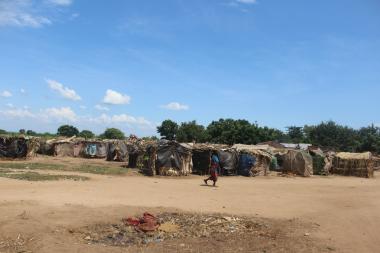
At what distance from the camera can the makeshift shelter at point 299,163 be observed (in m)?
36.4

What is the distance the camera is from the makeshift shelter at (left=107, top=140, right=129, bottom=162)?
142ft

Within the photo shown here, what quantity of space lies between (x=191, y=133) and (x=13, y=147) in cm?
4085

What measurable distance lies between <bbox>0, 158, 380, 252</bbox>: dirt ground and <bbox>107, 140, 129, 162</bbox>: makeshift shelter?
68.5 feet

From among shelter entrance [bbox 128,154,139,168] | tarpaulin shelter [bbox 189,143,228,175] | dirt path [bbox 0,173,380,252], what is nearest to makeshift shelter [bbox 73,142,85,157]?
shelter entrance [bbox 128,154,139,168]

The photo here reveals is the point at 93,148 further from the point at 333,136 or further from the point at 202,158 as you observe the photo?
the point at 333,136

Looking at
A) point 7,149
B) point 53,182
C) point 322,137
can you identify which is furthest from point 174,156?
point 322,137

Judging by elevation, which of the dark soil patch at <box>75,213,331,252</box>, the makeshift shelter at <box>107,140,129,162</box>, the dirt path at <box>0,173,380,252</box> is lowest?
the dark soil patch at <box>75,213,331,252</box>

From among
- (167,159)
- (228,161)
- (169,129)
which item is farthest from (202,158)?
(169,129)

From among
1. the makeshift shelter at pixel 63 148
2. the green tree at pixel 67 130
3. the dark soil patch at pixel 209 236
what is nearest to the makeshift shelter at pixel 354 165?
the makeshift shelter at pixel 63 148

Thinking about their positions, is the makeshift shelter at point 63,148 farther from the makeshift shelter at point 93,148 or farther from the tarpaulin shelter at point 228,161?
the tarpaulin shelter at point 228,161

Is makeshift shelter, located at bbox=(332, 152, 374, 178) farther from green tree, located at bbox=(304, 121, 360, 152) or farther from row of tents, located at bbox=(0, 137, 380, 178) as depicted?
green tree, located at bbox=(304, 121, 360, 152)

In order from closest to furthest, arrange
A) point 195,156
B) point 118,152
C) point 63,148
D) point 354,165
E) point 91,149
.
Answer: point 195,156
point 354,165
point 118,152
point 63,148
point 91,149

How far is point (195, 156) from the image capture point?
3212 centimetres

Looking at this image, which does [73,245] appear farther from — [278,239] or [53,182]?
[53,182]
